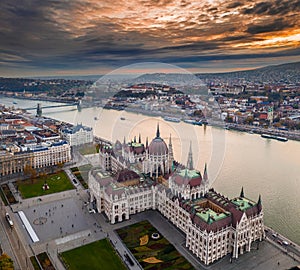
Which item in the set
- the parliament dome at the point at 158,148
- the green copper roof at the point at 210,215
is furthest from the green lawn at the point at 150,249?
the parliament dome at the point at 158,148

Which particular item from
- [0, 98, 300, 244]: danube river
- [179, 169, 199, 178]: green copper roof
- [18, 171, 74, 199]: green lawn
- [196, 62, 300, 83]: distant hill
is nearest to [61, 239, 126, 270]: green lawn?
[179, 169, 199, 178]: green copper roof

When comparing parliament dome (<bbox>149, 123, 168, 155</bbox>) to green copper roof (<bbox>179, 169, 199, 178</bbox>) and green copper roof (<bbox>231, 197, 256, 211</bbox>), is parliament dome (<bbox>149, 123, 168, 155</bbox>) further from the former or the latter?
green copper roof (<bbox>231, 197, 256, 211</bbox>)

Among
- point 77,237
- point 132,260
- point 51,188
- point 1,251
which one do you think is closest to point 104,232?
point 77,237

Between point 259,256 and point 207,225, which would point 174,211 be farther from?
point 259,256

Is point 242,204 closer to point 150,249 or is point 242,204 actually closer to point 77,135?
point 150,249

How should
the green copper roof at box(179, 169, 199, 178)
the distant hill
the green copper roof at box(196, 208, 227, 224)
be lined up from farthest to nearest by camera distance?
the distant hill, the green copper roof at box(179, 169, 199, 178), the green copper roof at box(196, 208, 227, 224)

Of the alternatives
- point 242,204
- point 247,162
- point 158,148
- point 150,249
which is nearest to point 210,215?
point 242,204

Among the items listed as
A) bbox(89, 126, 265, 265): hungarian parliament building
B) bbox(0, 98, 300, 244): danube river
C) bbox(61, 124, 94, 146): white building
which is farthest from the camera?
bbox(61, 124, 94, 146): white building
